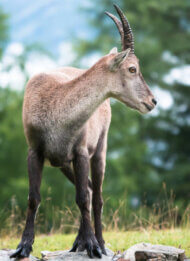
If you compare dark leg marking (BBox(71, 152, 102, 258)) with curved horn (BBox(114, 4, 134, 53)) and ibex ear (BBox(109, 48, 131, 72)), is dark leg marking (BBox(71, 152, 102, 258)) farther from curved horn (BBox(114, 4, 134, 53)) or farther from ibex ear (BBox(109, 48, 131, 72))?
curved horn (BBox(114, 4, 134, 53))

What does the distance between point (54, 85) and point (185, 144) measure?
18948mm

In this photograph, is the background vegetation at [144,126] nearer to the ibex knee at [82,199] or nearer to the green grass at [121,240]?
the green grass at [121,240]

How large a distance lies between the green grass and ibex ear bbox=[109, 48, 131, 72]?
2.42 metres

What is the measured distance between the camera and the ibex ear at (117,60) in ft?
18.2

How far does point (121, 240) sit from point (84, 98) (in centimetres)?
246

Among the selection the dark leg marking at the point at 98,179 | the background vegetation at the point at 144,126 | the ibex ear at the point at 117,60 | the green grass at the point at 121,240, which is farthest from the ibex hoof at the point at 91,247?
the background vegetation at the point at 144,126

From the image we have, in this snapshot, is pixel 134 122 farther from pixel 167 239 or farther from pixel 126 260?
pixel 126 260

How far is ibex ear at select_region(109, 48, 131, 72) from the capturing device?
18.2 ft

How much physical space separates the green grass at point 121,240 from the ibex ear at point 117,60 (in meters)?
2.42

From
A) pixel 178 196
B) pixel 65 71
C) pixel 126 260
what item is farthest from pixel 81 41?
pixel 126 260

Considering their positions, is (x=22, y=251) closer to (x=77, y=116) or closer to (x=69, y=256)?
(x=69, y=256)

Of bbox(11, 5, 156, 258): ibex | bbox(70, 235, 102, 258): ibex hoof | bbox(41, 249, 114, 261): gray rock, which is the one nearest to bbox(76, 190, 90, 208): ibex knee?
bbox(11, 5, 156, 258): ibex

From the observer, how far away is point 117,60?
5609 mm

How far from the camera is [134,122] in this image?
24.3 meters
